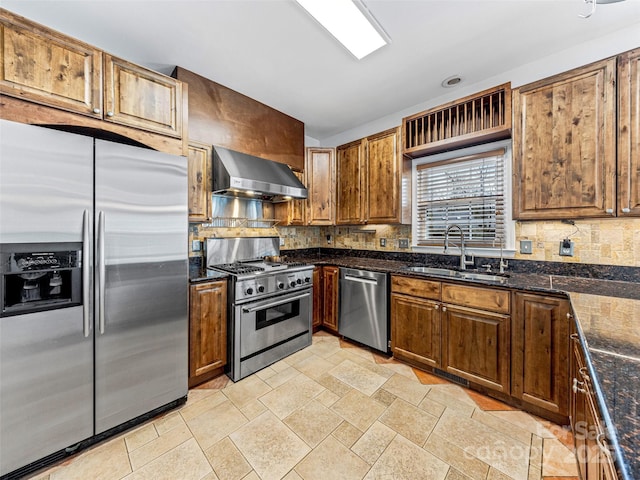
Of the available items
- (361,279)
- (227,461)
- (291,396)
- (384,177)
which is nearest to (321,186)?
(384,177)

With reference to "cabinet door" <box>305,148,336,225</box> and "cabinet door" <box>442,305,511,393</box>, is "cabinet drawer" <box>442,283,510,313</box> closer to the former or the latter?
Answer: "cabinet door" <box>442,305,511,393</box>

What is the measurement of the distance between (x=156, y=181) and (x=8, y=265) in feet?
2.80

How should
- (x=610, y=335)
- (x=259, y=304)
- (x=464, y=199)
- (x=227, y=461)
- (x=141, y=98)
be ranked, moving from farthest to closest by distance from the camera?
(x=464, y=199)
(x=259, y=304)
(x=141, y=98)
(x=227, y=461)
(x=610, y=335)

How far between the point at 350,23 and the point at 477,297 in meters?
2.26

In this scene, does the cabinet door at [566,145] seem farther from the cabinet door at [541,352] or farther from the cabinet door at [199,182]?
the cabinet door at [199,182]

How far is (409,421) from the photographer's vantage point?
1.85 metres

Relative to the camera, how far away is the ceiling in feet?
5.63

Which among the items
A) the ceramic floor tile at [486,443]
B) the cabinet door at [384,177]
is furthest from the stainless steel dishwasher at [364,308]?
the ceramic floor tile at [486,443]

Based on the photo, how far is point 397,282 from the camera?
2.62 meters

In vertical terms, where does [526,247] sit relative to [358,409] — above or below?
above

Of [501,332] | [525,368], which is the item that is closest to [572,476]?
[525,368]

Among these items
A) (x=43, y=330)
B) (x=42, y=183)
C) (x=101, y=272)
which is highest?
(x=42, y=183)

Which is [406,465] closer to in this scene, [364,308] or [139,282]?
[364,308]

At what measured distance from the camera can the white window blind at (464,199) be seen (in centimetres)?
261
